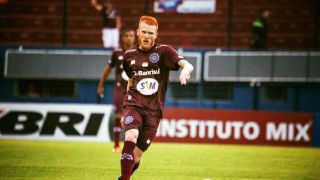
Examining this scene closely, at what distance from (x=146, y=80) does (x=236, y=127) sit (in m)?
11.1

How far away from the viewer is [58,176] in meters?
9.03

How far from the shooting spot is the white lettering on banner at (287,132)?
1823 centimetres

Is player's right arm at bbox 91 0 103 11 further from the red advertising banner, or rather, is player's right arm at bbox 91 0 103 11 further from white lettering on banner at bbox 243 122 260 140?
white lettering on banner at bbox 243 122 260 140

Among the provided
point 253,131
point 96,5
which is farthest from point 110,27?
point 253,131

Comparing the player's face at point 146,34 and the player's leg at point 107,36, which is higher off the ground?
the player's face at point 146,34

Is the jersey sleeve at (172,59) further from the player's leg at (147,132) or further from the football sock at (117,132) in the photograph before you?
the football sock at (117,132)

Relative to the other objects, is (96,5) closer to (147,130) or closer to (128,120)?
(147,130)

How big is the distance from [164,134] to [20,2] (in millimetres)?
8198

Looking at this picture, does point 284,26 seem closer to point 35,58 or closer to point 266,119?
point 266,119

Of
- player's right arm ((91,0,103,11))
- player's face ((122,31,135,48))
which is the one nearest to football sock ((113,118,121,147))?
player's face ((122,31,135,48))

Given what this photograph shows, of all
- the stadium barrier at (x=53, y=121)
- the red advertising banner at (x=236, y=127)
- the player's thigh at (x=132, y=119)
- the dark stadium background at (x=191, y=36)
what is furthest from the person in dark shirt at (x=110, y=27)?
the player's thigh at (x=132, y=119)

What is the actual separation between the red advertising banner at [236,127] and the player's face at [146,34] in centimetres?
1082

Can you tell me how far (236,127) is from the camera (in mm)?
18297

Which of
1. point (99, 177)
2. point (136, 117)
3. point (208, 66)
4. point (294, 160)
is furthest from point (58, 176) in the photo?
point (208, 66)
